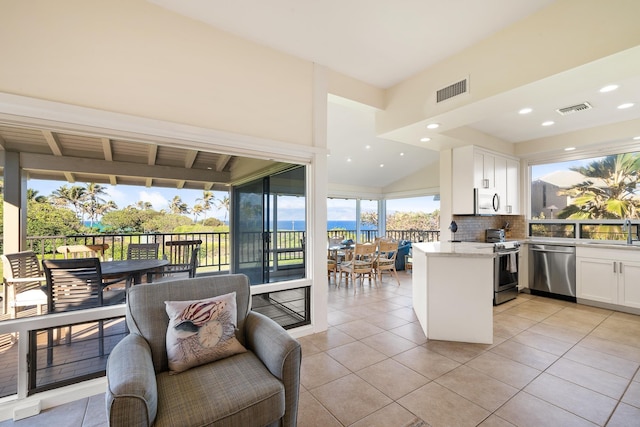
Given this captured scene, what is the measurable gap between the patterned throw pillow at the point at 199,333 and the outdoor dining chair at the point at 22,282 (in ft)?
3.87

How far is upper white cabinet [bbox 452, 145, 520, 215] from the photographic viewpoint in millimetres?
4445

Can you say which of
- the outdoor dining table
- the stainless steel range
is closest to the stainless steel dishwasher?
the stainless steel range

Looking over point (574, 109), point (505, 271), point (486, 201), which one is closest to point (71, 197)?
point (486, 201)

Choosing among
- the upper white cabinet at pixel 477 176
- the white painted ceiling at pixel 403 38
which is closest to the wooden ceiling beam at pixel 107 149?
the white painted ceiling at pixel 403 38

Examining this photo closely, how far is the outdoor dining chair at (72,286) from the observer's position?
2.10m

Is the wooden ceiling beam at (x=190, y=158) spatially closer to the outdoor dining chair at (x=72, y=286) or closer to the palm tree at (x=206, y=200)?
the palm tree at (x=206, y=200)

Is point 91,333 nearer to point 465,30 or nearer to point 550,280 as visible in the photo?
point 465,30

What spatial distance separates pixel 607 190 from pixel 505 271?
6.71 ft

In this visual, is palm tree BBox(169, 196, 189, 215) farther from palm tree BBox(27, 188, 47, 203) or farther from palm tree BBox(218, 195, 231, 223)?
palm tree BBox(27, 188, 47, 203)

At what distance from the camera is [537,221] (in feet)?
16.8

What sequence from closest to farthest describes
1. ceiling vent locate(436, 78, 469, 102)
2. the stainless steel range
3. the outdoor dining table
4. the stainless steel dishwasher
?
the outdoor dining table < ceiling vent locate(436, 78, 469, 102) < the stainless steel range < the stainless steel dishwasher

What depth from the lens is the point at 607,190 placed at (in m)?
4.41

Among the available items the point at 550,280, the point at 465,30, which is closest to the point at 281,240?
the point at 465,30

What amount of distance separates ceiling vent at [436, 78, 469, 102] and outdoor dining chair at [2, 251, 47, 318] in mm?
3873
